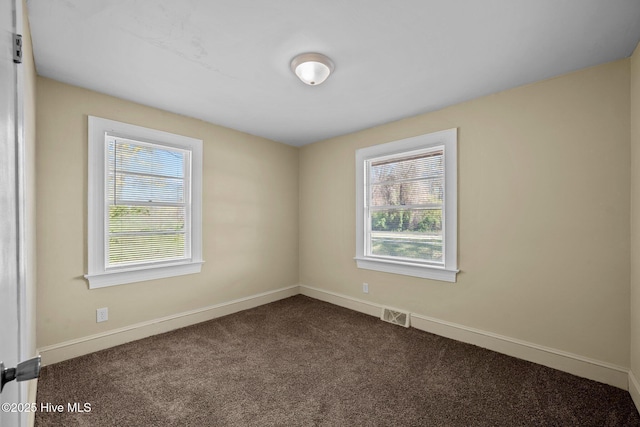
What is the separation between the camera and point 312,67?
2240 millimetres

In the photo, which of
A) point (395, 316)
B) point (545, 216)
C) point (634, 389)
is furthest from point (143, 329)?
point (634, 389)

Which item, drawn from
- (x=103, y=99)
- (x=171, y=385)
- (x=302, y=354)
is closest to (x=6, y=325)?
(x=171, y=385)

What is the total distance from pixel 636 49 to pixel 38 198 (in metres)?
4.69

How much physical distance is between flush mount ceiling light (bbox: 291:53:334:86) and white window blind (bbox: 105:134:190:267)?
186cm

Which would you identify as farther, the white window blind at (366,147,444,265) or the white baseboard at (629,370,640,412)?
the white window blind at (366,147,444,265)

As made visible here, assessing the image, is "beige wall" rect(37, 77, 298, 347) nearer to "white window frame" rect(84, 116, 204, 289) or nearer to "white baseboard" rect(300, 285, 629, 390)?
"white window frame" rect(84, 116, 204, 289)

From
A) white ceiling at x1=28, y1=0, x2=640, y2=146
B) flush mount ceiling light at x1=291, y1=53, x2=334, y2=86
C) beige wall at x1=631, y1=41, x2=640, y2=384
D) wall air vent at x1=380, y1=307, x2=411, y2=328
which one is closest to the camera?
white ceiling at x1=28, y1=0, x2=640, y2=146

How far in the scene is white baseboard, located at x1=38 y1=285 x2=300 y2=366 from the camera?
2555 mm

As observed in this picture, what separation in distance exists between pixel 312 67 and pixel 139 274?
2626 mm

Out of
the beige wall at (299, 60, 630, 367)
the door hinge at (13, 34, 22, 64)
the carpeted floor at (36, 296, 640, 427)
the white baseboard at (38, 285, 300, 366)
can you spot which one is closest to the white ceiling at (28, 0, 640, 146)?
the beige wall at (299, 60, 630, 367)

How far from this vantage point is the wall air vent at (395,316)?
3.41m

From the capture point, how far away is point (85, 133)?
2711 mm

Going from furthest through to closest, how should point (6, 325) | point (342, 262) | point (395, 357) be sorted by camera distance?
point (342, 262)
point (395, 357)
point (6, 325)

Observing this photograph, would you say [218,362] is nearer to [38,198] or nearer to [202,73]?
[38,198]
